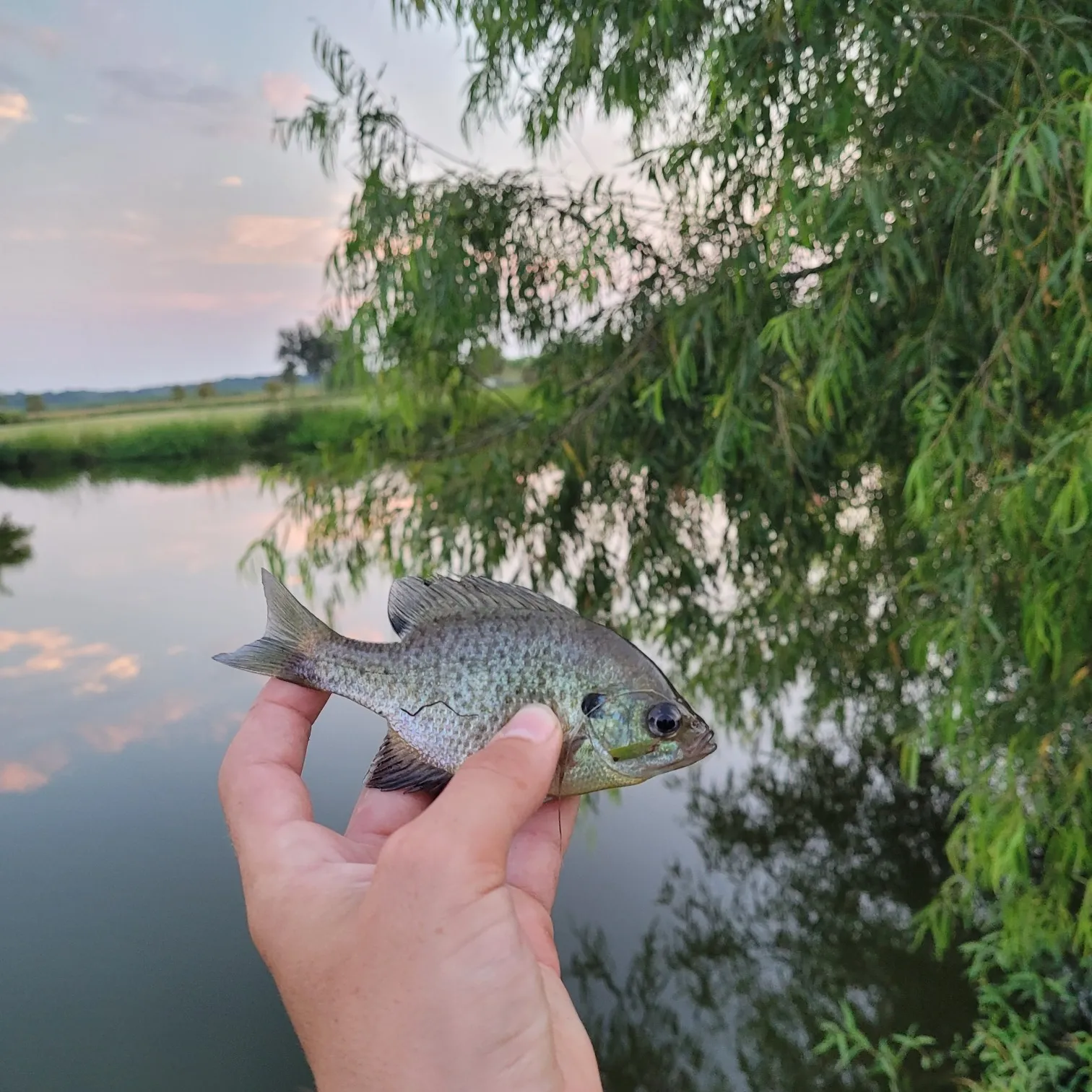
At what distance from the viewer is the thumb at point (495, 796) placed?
85cm

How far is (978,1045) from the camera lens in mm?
3293

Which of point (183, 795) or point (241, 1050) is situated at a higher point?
point (183, 795)

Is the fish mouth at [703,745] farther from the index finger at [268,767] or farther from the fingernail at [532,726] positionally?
the index finger at [268,767]

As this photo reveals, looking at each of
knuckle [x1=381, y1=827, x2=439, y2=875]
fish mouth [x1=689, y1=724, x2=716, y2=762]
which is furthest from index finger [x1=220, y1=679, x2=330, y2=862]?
fish mouth [x1=689, y1=724, x2=716, y2=762]

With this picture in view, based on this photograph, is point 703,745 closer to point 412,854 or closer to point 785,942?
point 412,854

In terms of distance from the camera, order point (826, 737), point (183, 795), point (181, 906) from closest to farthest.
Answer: point (181, 906) < point (826, 737) < point (183, 795)

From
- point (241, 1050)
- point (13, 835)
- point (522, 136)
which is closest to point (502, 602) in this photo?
point (522, 136)

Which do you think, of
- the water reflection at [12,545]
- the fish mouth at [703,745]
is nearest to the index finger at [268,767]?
the fish mouth at [703,745]

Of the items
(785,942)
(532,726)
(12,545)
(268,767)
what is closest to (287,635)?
(268,767)

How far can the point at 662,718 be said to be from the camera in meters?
0.94

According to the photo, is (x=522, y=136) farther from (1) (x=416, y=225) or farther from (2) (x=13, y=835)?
(2) (x=13, y=835)

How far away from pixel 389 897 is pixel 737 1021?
12.3 ft

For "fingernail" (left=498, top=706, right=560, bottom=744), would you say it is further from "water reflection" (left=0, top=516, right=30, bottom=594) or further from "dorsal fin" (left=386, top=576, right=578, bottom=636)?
"water reflection" (left=0, top=516, right=30, bottom=594)

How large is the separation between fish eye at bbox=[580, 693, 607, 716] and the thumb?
0.19ft
